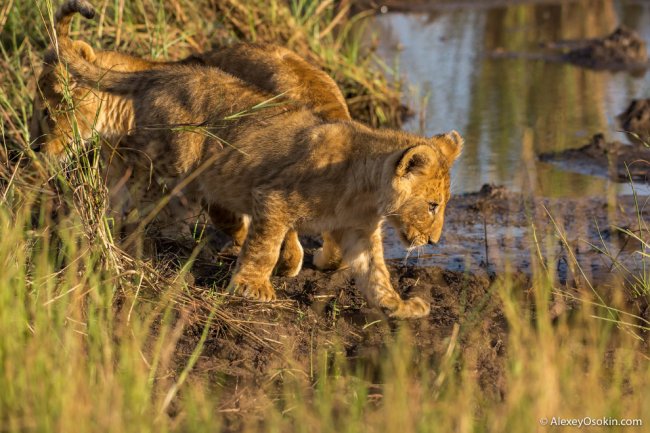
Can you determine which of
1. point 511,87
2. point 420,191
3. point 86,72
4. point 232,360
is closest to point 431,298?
point 420,191

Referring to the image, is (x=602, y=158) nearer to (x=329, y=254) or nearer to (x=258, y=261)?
(x=329, y=254)

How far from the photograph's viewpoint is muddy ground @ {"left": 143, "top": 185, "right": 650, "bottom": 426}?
5.34 metres

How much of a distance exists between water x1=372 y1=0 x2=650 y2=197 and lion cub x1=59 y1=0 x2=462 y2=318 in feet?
6.09

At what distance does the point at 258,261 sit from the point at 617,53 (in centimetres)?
766

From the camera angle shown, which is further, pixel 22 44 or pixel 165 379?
pixel 22 44

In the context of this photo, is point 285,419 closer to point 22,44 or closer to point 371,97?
point 22,44

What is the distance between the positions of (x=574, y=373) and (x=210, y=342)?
1.84m

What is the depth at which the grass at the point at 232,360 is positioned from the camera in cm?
404

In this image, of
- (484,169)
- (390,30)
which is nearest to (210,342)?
(484,169)

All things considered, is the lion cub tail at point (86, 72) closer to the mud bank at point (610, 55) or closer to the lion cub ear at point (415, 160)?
the lion cub ear at point (415, 160)

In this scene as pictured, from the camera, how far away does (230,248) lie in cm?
730

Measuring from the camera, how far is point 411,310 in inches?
239

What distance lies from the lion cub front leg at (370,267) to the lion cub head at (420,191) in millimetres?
292

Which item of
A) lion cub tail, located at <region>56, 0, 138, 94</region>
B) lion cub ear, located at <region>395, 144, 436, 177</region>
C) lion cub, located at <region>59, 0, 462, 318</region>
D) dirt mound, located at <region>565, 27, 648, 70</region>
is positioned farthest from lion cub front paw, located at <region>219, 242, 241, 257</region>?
dirt mound, located at <region>565, 27, 648, 70</region>
